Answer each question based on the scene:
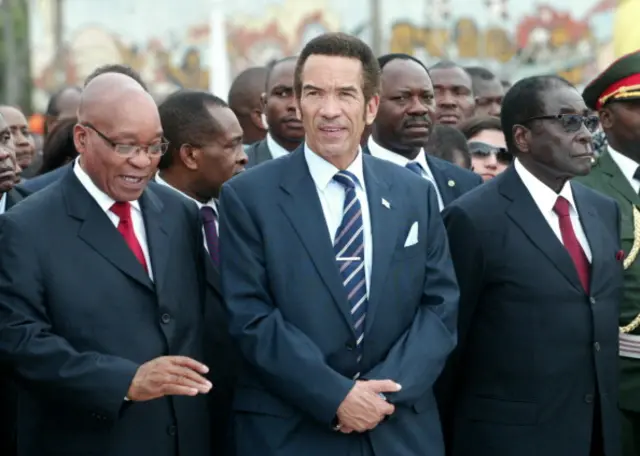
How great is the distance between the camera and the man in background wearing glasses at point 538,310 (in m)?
5.69

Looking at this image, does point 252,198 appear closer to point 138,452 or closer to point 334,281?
point 334,281

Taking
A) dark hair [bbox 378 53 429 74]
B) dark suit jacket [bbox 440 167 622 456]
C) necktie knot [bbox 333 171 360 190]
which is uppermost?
dark hair [bbox 378 53 429 74]

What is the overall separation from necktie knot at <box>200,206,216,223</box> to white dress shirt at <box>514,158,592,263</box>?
1.36m

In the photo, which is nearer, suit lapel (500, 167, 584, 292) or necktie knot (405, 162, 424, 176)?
suit lapel (500, 167, 584, 292)

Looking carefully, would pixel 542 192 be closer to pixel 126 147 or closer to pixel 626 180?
pixel 626 180

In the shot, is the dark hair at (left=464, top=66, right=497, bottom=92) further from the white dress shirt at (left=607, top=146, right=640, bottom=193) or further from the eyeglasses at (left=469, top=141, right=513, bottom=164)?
the white dress shirt at (left=607, top=146, right=640, bottom=193)

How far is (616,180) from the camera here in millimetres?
6609

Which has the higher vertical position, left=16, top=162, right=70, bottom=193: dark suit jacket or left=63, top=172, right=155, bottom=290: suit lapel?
left=63, top=172, right=155, bottom=290: suit lapel

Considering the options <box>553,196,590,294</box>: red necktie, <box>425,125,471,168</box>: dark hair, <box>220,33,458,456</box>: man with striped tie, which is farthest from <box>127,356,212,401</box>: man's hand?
<box>425,125,471,168</box>: dark hair

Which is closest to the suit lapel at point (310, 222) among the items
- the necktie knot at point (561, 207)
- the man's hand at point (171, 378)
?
the man's hand at point (171, 378)

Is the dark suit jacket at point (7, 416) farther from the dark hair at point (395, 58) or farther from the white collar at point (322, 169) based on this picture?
the dark hair at point (395, 58)

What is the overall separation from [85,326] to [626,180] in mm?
2858

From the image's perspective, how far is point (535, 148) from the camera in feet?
19.6

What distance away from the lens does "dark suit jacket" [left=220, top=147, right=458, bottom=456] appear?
197 inches
